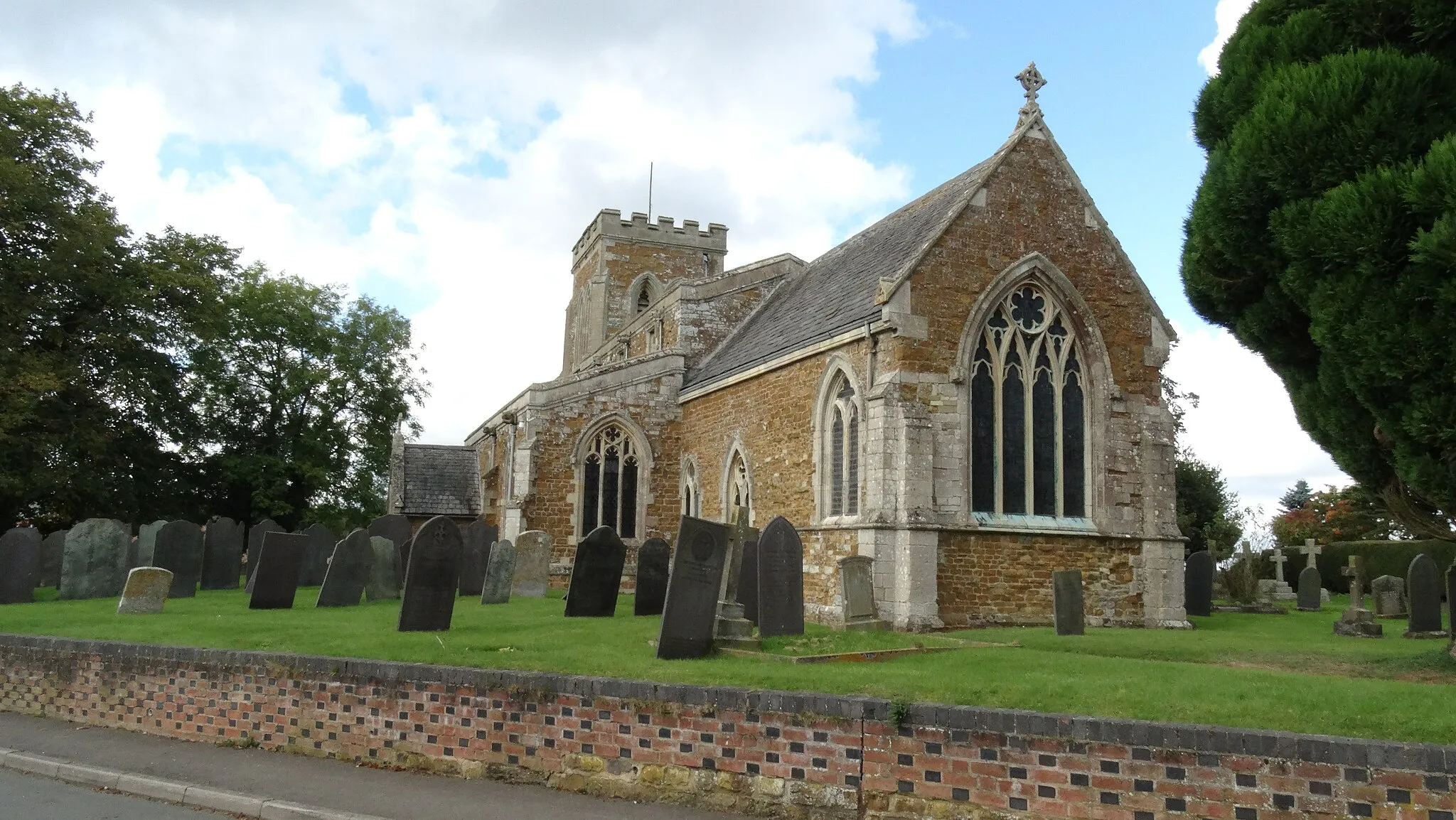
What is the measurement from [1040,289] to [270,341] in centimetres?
3119

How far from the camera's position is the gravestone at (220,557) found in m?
19.8

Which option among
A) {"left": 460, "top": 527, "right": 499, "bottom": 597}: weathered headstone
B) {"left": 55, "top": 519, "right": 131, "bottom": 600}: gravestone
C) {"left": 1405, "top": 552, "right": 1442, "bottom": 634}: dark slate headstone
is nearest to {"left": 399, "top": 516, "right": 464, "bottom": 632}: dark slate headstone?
{"left": 460, "top": 527, "right": 499, "bottom": 597}: weathered headstone

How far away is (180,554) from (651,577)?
8503mm

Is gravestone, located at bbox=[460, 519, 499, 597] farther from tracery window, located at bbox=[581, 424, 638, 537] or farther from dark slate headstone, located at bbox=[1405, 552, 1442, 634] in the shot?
dark slate headstone, located at bbox=[1405, 552, 1442, 634]

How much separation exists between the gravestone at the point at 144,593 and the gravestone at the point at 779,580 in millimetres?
8641

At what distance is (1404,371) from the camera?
927cm

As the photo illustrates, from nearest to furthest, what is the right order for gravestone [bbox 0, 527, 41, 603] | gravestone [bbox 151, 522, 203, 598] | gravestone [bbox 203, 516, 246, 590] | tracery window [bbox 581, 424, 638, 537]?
gravestone [bbox 0, 527, 41, 603] < gravestone [bbox 151, 522, 203, 598] < gravestone [bbox 203, 516, 246, 590] < tracery window [bbox 581, 424, 638, 537]

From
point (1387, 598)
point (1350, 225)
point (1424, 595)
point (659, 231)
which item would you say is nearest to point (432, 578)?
point (1350, 225)

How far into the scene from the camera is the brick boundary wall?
5855 mm

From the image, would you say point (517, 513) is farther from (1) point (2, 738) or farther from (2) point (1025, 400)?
(1) point (2, 738)

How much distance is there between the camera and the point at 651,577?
Answer: 15.9 meters

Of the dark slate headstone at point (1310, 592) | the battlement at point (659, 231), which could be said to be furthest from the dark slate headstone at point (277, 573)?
the battlement at point (659, 231)

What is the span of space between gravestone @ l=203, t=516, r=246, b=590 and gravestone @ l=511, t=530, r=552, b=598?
5779 mm

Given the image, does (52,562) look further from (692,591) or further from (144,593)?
(692,591)
